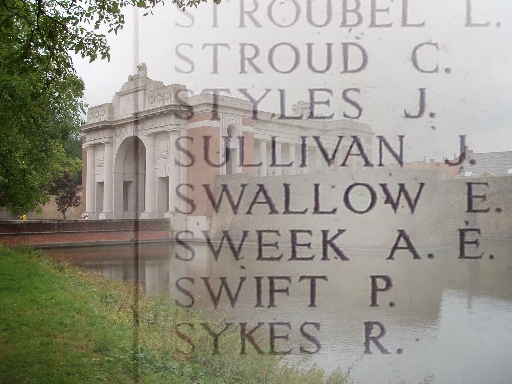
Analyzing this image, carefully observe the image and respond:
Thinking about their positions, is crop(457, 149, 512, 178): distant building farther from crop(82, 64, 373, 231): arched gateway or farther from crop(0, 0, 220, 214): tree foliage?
crop(0, 0, 220, 214): tree foliage

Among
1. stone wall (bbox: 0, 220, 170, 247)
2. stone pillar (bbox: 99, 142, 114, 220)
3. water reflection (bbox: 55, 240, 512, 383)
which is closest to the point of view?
water reflection (bbox: 55, 240, 512, 383)

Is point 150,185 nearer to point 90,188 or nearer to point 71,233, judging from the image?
point 71,233

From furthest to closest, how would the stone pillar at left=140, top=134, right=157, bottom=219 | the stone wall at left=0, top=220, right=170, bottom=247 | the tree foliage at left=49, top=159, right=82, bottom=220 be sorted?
the tree foliage at left=49, top=159, right=82, bottom=220 < the stone pillar at left=140, top=134, right=157, bottom=219 < the stone wall at left=0, top=220, right=170, bottom=247

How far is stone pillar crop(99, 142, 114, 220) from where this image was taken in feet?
88.9

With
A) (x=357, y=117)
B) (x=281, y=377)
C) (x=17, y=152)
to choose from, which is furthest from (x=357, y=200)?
(x=17, y=152)

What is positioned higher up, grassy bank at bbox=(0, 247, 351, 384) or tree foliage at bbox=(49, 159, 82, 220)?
tree foliage at bbox=(49, 159, 82, 220)

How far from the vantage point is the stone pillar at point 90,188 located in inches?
1179

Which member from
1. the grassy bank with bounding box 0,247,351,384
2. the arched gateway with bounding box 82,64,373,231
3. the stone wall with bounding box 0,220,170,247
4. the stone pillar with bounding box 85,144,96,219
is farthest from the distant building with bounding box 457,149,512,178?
the stone pillar with bounding box 85,144,96,219

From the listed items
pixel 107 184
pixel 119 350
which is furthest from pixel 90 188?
pixel 119 350

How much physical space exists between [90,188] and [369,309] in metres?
28.5

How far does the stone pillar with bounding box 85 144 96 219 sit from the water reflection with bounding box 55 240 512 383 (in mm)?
25045

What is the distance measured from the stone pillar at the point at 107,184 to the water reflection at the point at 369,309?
21.8 m

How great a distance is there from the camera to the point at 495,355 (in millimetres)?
4688

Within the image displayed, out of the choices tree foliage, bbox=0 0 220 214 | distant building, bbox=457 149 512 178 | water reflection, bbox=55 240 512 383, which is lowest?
water reflection, bbox=55 240 512 383
